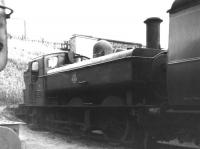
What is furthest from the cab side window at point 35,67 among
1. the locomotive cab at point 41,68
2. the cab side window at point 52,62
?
the cab side window at point 52,62

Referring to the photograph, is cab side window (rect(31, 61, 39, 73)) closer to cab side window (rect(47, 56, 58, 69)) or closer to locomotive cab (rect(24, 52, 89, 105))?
locomotive cab (rect(24, 52, 89, 105))

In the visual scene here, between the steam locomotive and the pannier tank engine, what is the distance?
3090 mm

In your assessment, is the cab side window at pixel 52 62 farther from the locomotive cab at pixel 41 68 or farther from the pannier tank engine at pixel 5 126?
the pannier tank engine at pixel 5 126

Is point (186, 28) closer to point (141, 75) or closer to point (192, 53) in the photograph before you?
point (192, 53)

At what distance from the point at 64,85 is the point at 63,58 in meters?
2.19

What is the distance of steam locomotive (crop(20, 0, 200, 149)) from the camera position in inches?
203

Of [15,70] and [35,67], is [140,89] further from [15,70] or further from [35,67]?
[15,70]

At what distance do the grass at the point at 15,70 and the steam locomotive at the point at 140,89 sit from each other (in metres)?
8.15

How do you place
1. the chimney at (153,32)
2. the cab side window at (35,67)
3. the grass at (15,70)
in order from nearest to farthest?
1. the chimney at (153,32)
2. the cab side window at (35,67)
3. the grass at (15,70)

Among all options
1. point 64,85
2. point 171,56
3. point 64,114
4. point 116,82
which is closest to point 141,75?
point 116,82

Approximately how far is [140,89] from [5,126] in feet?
14.8

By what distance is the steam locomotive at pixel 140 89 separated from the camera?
16.9ft

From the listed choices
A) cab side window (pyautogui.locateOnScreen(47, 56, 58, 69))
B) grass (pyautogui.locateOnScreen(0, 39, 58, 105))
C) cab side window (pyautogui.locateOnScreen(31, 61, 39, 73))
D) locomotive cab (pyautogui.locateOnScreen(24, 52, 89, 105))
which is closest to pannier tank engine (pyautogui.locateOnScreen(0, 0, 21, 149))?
locomotive cab (pyautogui.locateOnScreen(24, 52, 89, 105))

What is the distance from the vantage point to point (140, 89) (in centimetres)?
679
